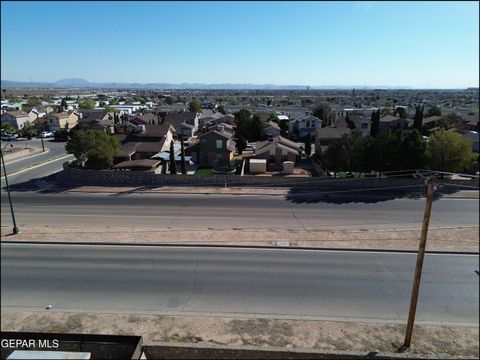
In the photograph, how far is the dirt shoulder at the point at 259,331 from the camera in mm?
11203

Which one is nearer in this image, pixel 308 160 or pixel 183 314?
pixel 183 314

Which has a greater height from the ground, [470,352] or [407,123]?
[407,123]

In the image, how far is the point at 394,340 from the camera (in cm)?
1151

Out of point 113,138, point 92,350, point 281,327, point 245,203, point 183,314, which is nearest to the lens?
point 92,350

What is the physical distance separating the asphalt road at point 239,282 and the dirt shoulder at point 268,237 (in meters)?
1.06

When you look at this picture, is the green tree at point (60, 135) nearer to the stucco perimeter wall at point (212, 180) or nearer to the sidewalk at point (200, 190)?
the stucco perimeter wall at point (212, 180)

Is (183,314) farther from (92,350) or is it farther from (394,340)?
(394,340)

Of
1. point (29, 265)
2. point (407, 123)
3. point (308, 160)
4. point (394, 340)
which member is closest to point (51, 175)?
point (29, 265)

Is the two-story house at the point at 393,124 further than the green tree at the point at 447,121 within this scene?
Yes

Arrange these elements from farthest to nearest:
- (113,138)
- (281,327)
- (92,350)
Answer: (113,138) < (281,327) < (92,350)

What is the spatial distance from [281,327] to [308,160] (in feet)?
118

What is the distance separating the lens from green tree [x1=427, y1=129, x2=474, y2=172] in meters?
34.2

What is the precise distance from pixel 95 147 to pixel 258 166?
18.4 meters

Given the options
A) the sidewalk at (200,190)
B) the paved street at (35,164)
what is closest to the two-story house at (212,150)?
the sidewalk at (200,190)
